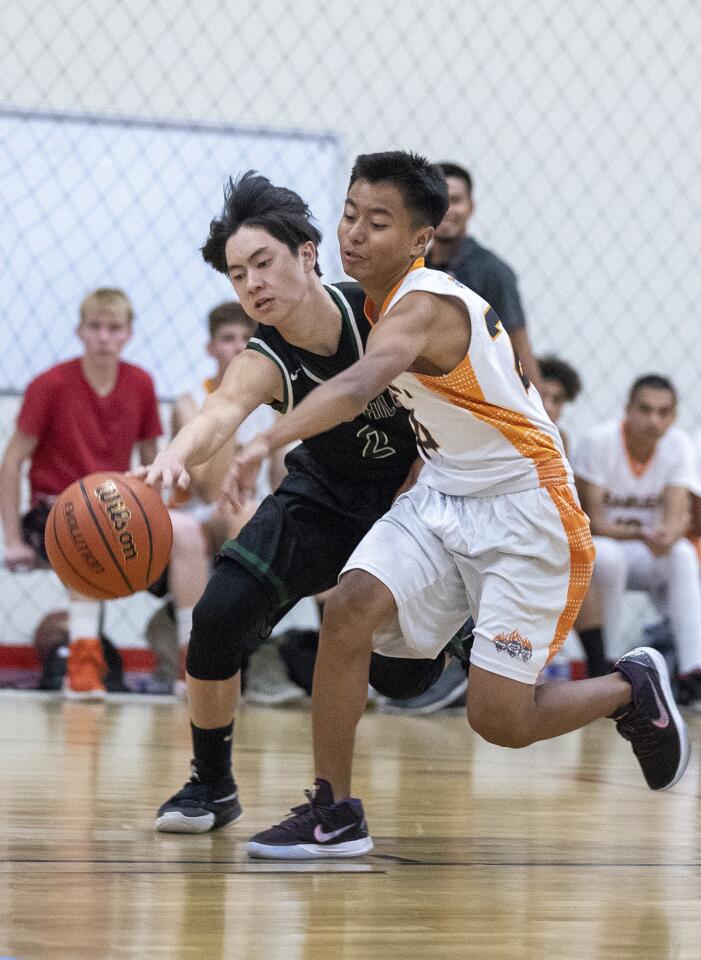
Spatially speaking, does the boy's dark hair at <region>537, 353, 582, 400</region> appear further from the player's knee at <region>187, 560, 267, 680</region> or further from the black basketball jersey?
the player's knee at <region>187, 560, 267, 680</region>

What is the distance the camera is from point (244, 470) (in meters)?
1.86

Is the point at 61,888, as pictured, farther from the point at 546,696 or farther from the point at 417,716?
the point at 417,716

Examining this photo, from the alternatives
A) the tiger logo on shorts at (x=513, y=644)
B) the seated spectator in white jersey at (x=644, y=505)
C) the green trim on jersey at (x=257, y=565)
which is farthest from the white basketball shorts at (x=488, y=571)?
the seated spectator in white jersey at (x=644, y=505)

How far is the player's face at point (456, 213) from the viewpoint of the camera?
167 inches

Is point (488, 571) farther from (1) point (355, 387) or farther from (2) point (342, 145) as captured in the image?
(2) point (342, 145)

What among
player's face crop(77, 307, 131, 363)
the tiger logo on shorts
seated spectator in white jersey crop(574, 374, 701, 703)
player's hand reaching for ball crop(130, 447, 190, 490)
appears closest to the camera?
player's hand reaching for ball crop(130, 447, 190, 490)

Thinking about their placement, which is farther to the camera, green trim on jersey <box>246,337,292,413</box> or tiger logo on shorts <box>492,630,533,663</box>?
green trim on jersey <box>246,337,292,413</box>

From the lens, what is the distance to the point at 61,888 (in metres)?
1.84

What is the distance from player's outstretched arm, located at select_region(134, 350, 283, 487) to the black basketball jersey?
30 millimetres

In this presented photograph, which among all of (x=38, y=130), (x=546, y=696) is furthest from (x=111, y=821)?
(x=38, y=130)

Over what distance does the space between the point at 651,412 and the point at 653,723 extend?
2.87 meters

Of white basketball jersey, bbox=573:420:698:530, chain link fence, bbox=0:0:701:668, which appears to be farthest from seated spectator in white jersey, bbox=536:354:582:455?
chain link fence, bbox=0:0:701:668

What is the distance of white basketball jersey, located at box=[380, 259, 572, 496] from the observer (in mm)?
2225

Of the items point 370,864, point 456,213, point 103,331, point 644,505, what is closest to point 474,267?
point 456,213
